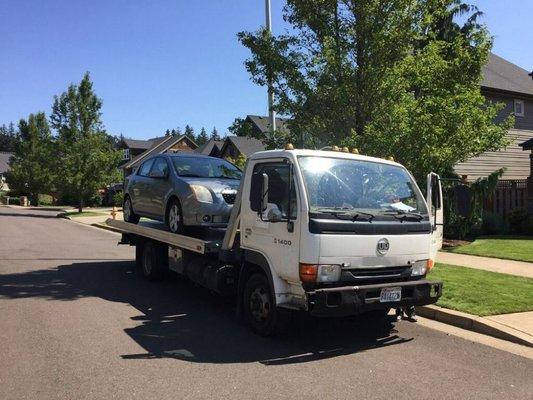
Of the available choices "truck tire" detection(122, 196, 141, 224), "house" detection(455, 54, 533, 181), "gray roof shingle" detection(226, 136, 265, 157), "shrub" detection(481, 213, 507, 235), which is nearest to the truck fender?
"truck tire" detection(122, 196, 141, 224)

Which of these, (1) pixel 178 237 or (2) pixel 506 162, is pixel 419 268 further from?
(2) pixel 506 162

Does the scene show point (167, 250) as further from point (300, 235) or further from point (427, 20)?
point (427, 20)

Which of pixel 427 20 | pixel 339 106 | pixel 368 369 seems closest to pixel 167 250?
pixel 339 106

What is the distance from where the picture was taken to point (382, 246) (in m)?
5.71

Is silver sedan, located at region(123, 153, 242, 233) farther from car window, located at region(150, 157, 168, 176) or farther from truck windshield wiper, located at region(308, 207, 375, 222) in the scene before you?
truck windshield wiper, located at region(308, 207, 375, 222)

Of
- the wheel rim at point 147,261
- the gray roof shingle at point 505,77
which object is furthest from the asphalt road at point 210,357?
the gray roof shingle at point 505,77

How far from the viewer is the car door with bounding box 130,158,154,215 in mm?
10028

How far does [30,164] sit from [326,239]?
56033 mm

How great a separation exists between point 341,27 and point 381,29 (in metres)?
0.94

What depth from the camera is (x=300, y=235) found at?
5.48 metres

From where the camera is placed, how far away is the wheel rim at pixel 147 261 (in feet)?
32.5

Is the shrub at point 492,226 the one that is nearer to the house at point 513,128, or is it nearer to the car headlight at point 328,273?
the house at point 513,128

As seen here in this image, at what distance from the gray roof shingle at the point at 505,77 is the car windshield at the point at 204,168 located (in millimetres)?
20997

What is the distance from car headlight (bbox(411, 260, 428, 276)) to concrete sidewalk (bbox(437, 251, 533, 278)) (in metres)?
4.33
